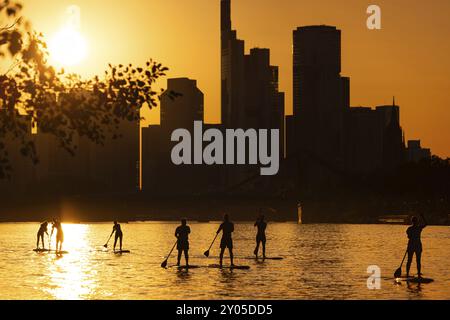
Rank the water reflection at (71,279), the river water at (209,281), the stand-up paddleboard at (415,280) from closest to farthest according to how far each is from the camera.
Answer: the river water at (209,281) < the water reflection at (71,279) < the stand-up paddleboard at (415,280)

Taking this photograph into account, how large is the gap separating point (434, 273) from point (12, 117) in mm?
25305

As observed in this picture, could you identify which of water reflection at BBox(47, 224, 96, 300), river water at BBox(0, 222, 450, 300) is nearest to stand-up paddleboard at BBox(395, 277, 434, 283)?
river water at BBox(0, 222, 450, 300)

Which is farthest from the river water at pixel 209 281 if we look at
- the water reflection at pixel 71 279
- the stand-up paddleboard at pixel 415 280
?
the stand-up paddleboard at pixel 415 280

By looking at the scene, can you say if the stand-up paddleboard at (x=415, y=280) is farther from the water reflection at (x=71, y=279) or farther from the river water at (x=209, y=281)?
the water reflection at (x=71, y=279)

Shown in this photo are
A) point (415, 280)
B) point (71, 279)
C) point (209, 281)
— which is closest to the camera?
point (415, 280)

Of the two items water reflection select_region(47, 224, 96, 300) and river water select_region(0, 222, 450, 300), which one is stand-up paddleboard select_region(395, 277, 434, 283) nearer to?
river water select_region(0, 222, 450, 300)

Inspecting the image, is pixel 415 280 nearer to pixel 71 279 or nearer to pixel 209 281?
pixel 209 281

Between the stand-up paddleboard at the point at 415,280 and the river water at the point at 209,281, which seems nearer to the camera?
the river water at the point at 209,281

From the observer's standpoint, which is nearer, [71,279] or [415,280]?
[415,280]

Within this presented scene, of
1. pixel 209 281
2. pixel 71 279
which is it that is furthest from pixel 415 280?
pixel 71 279

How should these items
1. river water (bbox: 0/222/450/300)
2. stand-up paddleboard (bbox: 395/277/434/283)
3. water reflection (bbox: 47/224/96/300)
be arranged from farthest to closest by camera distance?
1. stand-up paddleboard (bbox: 395/277/434/283)
2. water reflection (bbox: 47/224/96/300)
3. river water (bbox: 0/222/450/300)

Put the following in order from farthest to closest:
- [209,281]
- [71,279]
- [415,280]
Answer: [71,279] → [209,281] → [415,280]
